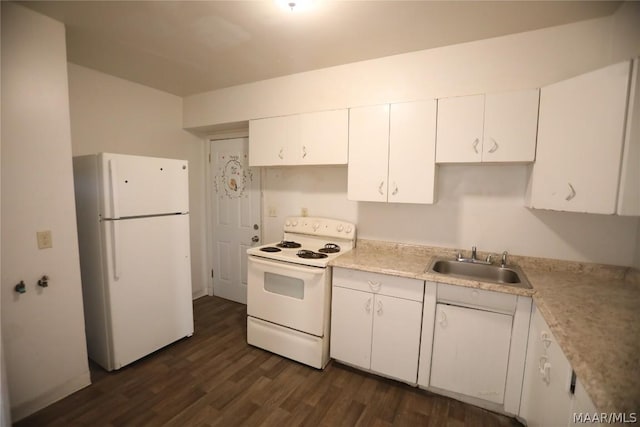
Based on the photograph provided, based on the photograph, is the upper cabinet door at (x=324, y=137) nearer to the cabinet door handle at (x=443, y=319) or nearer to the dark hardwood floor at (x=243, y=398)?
the cabinet door handle at (x=443, y=319)

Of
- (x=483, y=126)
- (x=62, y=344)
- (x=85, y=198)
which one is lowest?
(x=62, y=344)

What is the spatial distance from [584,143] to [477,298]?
3.42ft

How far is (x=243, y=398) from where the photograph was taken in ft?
6.40

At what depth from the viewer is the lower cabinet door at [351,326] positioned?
6.91 ft

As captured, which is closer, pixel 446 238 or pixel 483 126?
pixel 483 126

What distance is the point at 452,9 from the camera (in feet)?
5.31

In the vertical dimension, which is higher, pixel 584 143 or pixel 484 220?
pixel 584 143

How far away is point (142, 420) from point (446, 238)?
246cm

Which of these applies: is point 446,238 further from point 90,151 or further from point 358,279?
point 90,151

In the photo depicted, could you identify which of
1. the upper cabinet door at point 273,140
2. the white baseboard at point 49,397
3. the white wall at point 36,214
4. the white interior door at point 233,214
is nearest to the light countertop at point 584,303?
the upper cabinet door at point 273,140

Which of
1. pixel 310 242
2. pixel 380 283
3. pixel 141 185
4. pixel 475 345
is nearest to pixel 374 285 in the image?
pixel 380 283

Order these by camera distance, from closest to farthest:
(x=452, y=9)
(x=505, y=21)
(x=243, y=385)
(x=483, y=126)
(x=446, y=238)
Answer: (x=452, y=9)
(x=505, y=21)
(x=483, y=126)
(x=243, y=385)
(x=446, y=238)

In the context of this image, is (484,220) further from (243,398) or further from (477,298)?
(243,398)

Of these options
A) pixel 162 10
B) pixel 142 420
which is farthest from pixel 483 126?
pixel 142 420
